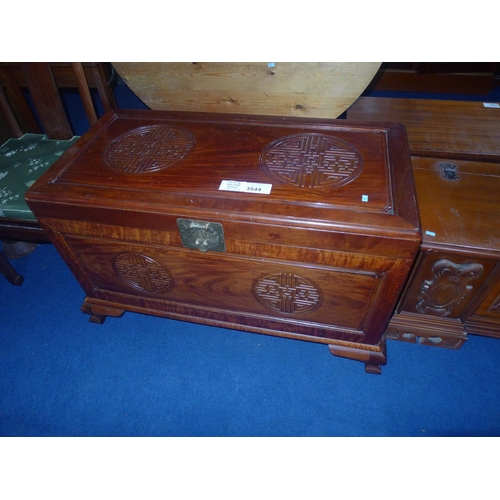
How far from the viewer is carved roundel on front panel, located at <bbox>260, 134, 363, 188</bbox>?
1117mm

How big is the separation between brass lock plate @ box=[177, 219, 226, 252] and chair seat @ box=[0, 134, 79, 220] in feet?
2.72

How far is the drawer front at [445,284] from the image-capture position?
1.18 metres

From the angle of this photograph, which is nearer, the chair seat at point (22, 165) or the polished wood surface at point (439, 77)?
the chair seat at point (22, 165)

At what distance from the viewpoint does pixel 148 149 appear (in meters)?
1.29

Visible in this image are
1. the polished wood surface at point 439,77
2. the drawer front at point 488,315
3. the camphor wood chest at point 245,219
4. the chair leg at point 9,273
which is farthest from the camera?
the polished wood surface at point 439,77

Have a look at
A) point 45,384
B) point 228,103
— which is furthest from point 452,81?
point 45,384

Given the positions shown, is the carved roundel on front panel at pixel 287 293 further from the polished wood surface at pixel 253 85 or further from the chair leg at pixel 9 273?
the chair leg at pixel 9 273

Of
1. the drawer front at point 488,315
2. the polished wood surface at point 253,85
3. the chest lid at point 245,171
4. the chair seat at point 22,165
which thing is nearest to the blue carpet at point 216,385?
the drawer front at point 488,315

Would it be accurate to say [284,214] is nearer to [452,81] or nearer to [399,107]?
[399,107]

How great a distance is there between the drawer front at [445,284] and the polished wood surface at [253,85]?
865 mm

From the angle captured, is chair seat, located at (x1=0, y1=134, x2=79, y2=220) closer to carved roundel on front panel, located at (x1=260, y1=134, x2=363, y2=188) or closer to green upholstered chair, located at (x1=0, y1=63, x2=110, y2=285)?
green upholstered chair, located at (x1=0, y1=63, x2=110, y2=285)

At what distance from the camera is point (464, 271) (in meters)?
1.19

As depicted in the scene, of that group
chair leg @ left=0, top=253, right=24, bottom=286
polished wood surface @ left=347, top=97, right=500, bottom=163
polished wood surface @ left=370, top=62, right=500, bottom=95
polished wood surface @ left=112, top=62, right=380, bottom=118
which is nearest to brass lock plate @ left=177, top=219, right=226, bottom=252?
polished wood surface @ left=112, top=62, right=380, bottom=118
